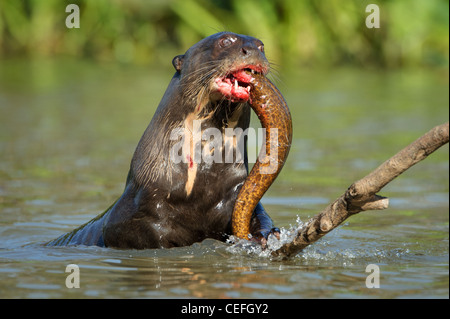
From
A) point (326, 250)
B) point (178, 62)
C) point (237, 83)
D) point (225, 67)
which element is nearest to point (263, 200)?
point (326, 250)

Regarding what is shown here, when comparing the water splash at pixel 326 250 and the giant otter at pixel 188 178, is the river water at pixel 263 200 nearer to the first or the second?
the water splash at pixel 326 250

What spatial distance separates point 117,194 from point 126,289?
3.61 m

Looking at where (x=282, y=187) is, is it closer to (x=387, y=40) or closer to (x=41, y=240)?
(x=41, y=240)

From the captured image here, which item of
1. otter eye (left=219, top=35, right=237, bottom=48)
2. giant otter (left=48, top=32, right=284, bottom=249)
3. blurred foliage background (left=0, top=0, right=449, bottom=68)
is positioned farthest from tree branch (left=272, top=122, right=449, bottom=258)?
blurred foliage background (left=0, top=0, right=449, bottom=68)

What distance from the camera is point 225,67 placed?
16.0ft

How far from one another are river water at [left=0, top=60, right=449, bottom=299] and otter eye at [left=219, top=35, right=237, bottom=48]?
454 millimetres

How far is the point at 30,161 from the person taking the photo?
379 inches

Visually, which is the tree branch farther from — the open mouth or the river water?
the open mouth

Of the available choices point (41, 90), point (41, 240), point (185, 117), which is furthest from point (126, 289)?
point (41, 90)

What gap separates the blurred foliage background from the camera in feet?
66.6

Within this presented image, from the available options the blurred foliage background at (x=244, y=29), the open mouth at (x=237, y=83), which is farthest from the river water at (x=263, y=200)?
the blurred foliage background at (x=244, y=29)

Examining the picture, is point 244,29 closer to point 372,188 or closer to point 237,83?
point 237,83

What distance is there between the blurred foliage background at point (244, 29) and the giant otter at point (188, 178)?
1503cm

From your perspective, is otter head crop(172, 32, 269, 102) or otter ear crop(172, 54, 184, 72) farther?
otter ear crop(172, 54, 184, 72)
